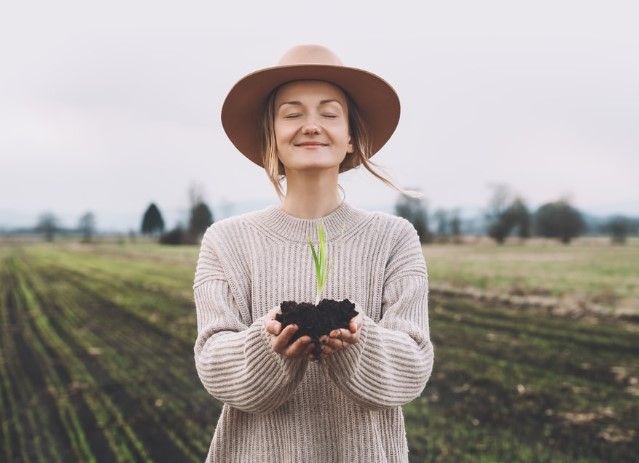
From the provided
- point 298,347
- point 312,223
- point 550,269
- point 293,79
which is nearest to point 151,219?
point 312,223

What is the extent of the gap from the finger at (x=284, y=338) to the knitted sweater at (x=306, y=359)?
61 millimetres

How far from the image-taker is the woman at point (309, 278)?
1817 mm

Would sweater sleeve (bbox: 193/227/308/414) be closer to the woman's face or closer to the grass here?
the woman's face

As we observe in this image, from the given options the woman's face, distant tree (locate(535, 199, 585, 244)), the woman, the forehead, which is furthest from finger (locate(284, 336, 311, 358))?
distant tree (locate(535, 199, 585, 244))

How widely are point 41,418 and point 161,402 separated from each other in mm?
1075

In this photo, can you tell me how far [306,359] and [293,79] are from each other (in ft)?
2.78

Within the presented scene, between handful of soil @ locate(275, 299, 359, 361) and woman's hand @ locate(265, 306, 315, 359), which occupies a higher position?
handful of soil @ locate(275, 299, 359, 361)

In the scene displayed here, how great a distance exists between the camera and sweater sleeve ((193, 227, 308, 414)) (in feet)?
5.49

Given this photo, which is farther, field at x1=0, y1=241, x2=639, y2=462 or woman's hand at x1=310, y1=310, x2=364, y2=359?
field at x1=0, y1=241, x2=639, y2=462

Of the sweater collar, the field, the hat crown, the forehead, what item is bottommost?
the field

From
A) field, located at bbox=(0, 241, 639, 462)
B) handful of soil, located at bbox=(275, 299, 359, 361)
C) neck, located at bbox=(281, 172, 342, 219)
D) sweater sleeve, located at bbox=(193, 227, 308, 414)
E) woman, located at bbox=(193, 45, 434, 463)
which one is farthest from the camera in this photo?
field, located at bbox=(0, 241, 639, 462)

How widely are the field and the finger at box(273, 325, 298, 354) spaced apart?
3.62m

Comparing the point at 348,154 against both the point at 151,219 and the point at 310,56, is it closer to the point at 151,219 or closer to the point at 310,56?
the point at 310,56

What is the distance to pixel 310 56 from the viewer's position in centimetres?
199
